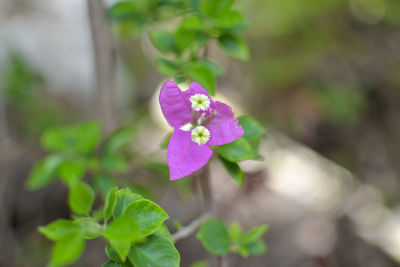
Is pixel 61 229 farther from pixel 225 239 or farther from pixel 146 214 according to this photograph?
pixel 225 239

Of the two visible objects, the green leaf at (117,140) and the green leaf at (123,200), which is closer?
the green leaf at (123,200)

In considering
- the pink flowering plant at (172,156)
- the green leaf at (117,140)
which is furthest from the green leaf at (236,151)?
the green leaf at (117,140)

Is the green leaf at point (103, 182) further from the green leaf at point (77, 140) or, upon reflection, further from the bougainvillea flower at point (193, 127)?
the bougainvillea flower at point (193, 127)

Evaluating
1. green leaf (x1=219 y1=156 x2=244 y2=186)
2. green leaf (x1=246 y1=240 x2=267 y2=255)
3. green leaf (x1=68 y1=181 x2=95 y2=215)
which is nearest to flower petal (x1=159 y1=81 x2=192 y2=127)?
green leaf (x1=219 y1=156 x2=244 y2=186)

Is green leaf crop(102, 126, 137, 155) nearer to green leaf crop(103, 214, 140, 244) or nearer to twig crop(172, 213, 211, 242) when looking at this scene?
twig crop(172, 213, 211, 242)

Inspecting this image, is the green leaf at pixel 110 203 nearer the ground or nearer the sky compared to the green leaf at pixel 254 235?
nearer the sky
